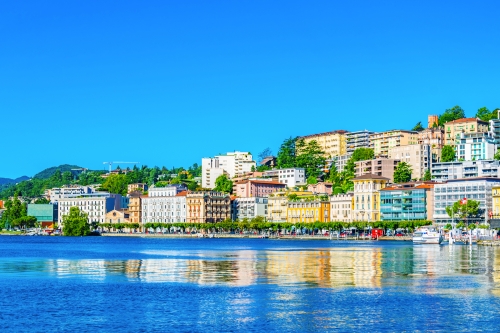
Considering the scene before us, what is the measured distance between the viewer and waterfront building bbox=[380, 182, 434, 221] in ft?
409

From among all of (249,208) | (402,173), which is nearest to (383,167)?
(402,173)

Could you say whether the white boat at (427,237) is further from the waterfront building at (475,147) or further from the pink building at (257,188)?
the pink building at (257,188)

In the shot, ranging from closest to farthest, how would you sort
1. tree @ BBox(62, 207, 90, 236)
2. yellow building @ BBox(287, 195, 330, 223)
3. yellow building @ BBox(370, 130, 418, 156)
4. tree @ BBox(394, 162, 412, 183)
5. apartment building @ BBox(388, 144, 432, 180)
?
yellow building @ BBox(287, 195, 330, 223), tree @ BBox(394, 162, 412, 183), tree @ BBox(62, 207, 90, 236), apartment building @ BBox(388, 144, 432, 180), yellow building @ BBox(370, 130, 418, 156)

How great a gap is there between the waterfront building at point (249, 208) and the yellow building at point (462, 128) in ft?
122

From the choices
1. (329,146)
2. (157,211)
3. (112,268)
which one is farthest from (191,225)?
(112,268)

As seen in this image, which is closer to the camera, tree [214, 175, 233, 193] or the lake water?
Answer: the lake water

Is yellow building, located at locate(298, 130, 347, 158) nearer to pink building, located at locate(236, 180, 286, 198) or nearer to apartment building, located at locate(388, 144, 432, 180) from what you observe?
pink building, located at locate(236, 180, 286, 198)

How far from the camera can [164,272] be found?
48.0m

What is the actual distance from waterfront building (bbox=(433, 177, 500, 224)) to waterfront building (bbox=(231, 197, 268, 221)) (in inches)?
1704

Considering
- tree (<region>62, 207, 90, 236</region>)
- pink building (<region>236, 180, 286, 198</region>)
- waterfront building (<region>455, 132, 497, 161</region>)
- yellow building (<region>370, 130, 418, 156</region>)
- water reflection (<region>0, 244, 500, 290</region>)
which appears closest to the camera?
water reflection (<region>0, 244, 500, 290</region>)

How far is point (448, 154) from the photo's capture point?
485 ft

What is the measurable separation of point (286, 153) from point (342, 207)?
5707cm

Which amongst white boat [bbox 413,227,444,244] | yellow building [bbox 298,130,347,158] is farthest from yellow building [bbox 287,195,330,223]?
yellow building [bbox 298,130,347,158]

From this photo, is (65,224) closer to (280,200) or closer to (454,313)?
(280,200)
